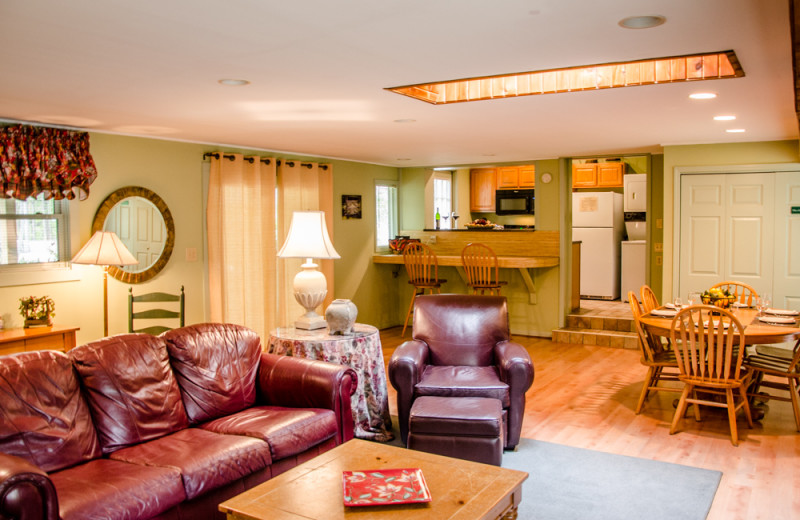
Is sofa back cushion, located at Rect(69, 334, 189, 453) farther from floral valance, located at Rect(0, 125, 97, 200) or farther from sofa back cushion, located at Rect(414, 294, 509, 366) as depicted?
floral valance, located at Rect(0, 125, 97, 200)

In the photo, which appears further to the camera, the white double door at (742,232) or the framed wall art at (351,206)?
the framed wall art at (351,206)

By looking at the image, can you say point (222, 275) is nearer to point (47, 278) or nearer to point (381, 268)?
point (47, 278)

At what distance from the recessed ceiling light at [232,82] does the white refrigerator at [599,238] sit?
676 centimetres

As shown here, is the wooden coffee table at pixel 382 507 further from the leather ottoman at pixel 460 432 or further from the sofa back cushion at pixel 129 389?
the sofa back cushion at pixel 129 389

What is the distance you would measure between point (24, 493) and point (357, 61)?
210 cm

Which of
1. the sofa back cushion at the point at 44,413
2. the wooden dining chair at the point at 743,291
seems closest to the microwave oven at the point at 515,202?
the wooden dining chair at the point at 743,291

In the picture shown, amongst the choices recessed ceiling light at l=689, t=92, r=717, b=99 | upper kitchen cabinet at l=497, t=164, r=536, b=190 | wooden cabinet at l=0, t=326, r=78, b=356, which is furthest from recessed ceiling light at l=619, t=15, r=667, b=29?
upper kitchen cabinet at l=497, t=164, r=536, b=190

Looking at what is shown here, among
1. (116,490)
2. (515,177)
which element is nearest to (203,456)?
(116,490)

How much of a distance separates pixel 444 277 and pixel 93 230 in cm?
464

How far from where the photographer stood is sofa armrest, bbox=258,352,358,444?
3.49 m

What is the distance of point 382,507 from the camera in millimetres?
2213

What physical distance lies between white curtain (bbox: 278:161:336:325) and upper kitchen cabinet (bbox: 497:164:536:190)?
3.51 meters

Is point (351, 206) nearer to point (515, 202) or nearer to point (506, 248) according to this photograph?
point (506, 248)

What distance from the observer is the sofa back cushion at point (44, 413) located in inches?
104
